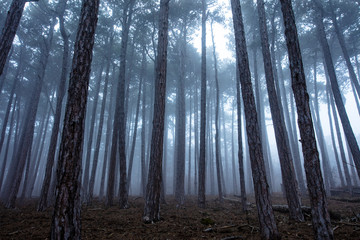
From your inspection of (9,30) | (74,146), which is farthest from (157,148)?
(9,30)

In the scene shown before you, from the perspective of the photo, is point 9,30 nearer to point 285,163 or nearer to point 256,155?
point 256,155

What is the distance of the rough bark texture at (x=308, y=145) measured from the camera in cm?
354

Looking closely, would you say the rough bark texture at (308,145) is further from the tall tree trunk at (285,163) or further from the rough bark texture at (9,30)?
the rough bark texture at (9,30)

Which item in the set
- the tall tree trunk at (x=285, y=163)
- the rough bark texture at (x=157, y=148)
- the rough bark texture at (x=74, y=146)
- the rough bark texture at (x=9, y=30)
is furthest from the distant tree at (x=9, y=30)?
the tall tree trunk at (x=285, y=163)

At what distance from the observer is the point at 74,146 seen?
348cm

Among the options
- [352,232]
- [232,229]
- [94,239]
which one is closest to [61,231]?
[94,239]

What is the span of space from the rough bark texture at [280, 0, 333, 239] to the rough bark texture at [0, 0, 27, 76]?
7.38 meters

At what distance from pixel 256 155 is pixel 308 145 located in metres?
1.03

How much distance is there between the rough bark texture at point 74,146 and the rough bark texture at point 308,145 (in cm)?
419

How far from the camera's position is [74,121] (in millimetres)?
3570

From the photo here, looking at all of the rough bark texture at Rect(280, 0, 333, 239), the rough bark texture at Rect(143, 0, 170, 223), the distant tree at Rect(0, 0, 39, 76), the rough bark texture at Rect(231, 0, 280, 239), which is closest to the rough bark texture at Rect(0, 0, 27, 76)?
the distant tree at Rect(0, 0, 39, 76)

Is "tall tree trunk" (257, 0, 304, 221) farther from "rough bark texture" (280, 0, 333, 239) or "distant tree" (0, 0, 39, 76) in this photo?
"distant tree" (0, 0, 39, 76)

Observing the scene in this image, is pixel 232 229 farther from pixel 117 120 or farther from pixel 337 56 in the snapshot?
pixel 337 56

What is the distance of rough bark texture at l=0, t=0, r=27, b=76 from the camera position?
5.53 meters
